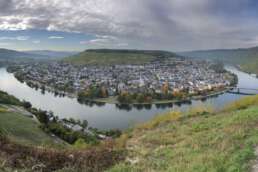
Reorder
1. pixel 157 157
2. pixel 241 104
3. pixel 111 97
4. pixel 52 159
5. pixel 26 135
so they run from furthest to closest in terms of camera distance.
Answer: pixel 111 97
pixel 26 135
pixel 241 104
pixel 157 157
pixel 52 159

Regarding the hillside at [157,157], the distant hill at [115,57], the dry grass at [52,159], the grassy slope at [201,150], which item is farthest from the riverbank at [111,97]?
the distant hill at [115,57]

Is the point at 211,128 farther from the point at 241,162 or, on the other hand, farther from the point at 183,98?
the point at 183,98

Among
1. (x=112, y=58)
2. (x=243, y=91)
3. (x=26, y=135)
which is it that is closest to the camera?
(x=26, y=135)

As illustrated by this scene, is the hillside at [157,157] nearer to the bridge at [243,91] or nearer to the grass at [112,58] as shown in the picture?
the bridge at [243,91]

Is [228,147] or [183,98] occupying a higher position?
[228,147]

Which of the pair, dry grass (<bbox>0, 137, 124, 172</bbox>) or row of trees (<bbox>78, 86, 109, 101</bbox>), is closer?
dry grass (<bbox>0, 137, 124, 172</bbox>)

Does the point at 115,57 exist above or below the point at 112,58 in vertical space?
above

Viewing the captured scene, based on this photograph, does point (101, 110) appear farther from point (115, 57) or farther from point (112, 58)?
point (115, 57)

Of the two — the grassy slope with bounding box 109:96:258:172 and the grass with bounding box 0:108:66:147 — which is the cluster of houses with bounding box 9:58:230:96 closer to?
the grass with bounding box 0:108:66:147

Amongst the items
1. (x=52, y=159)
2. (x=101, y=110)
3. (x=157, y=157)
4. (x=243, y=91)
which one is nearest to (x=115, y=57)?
(x=243, y=91)

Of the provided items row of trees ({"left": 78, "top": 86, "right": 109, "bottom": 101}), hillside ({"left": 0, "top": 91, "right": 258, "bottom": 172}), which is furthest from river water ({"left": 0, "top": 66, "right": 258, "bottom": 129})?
hillside ({"left": 0, "top": 91, "right": 258, "bottom": 172})

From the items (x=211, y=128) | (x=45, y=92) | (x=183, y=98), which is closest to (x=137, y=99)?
(x=183, y=98)
